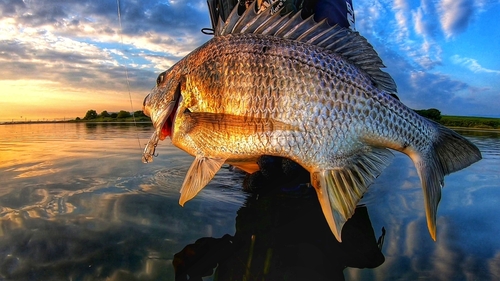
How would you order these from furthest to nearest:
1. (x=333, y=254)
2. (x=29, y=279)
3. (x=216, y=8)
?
(x=216, y=8) → (x=333, y=254) → (x=29, y=279)

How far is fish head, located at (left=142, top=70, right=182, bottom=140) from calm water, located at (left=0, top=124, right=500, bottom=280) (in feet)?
2.26

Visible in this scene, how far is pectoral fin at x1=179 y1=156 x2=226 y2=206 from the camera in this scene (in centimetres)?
247

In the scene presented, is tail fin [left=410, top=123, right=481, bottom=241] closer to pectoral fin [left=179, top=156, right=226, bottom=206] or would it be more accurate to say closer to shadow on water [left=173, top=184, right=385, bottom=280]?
shadow on water [left=173, top=184, right=385, bottom=280]

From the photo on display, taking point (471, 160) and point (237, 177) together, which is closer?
point (471, 160)

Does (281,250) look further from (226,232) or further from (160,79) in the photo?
(160,79)

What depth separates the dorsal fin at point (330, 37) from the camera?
2.44 meters

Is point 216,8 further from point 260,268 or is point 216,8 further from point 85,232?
point 260,268

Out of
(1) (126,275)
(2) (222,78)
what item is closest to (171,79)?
(2) (222,78)

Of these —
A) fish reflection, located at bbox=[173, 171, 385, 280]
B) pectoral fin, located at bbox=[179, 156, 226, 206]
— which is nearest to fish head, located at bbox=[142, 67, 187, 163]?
pectoral fin, located at bbox=[179, 156, 226, 206]

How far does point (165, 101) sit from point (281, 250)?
1.39 m

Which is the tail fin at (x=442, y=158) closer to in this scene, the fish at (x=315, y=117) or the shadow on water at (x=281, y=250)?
the fish at (x=315, y=117)

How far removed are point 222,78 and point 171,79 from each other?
53 centimetres

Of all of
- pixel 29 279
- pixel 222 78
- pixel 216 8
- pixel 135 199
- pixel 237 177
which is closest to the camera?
pixel 29 279

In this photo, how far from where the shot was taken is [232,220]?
106 inches
